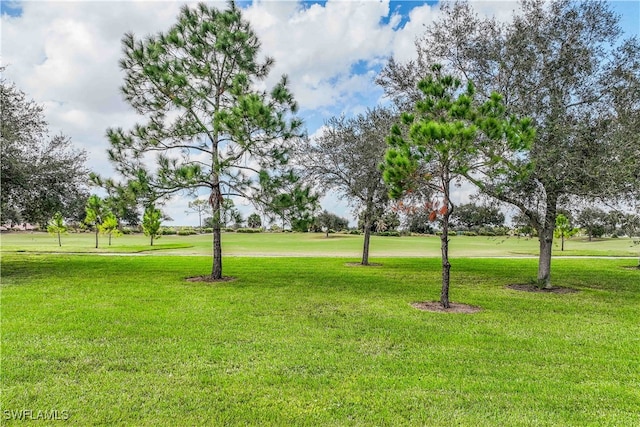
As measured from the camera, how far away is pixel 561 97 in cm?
1104

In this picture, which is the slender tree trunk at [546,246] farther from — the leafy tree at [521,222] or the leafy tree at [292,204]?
the leafy tree at [292,204]

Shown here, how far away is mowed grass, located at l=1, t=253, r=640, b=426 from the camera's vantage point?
3.85 metres

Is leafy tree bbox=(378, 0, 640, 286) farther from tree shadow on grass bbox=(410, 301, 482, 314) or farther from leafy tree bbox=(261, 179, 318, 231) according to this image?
leafy tree bbox=(261, 179, 318, 231)

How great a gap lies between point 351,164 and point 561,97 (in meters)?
8.97

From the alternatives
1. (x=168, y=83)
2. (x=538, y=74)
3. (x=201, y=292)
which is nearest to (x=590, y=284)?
(x=538, y=74)

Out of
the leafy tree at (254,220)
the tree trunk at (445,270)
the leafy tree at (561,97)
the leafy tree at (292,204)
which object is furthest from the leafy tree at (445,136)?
the leafy tree at (254,220)

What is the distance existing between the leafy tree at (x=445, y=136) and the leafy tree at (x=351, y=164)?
839cm

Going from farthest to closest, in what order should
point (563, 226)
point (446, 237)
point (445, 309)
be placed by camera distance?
point (563, 226)
point (446, 237)
point (445, 309)

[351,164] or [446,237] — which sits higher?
[351,164]

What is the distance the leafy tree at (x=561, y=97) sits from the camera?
10.4 meters

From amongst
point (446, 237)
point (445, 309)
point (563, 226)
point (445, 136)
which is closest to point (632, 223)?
point (446, 237)

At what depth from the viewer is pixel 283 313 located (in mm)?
8117

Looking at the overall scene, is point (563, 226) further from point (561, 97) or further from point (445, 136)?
point (445, 136)

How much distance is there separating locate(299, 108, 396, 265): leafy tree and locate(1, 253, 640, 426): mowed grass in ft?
26.8
